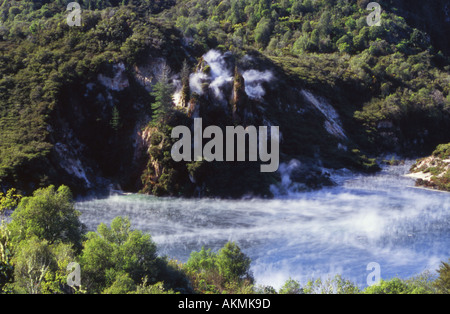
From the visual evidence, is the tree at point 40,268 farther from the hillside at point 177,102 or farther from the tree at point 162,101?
the tree at point 162,101

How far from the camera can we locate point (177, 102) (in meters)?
57.5

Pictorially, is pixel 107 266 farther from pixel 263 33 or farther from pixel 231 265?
pixel 263 33

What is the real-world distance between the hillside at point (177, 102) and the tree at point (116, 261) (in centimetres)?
2578

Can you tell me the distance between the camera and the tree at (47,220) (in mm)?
25438

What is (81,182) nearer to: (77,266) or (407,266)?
(77,266)

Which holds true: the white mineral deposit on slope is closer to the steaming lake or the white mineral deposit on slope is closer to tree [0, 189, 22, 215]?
the steaming lake

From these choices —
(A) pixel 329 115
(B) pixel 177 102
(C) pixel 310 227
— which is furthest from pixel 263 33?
(C) pixel 310 227

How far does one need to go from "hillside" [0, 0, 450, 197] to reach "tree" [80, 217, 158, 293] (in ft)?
84.6

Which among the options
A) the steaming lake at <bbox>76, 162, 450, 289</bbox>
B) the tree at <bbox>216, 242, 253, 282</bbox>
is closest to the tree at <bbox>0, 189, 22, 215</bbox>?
the steaming lake at <bbox>76, 162, 450, 289</bbox>

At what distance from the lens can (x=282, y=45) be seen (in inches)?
4264

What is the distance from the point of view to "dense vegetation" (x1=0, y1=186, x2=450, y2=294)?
20469 millimetres

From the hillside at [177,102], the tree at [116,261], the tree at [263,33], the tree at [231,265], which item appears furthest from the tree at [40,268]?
the tree at [263,33]

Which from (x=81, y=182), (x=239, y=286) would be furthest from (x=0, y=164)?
(x=239, y=286)

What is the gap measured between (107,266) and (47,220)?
6497mm
